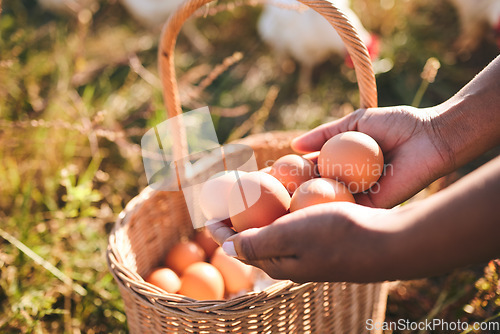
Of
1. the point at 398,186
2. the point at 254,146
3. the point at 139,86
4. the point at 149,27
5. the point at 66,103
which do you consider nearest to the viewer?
the point at 398,186

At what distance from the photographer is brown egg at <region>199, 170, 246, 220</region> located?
40.9 inches

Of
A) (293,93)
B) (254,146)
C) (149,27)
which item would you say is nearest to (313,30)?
(293,93)

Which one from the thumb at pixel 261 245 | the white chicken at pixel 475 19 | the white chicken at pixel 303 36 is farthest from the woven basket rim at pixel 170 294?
the white chicken at pixel 475 19

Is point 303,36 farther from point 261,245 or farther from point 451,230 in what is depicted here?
point 451,230

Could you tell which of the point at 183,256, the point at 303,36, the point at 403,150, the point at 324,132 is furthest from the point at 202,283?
the point at 303,36

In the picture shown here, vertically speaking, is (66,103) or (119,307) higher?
(66,103)

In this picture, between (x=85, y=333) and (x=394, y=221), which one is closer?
(x=394, y=221)

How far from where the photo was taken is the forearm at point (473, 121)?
1.03m

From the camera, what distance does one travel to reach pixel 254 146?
1.53 metres

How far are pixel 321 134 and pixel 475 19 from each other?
147cm

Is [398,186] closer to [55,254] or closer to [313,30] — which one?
[55,254]

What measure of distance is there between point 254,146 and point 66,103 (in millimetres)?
994

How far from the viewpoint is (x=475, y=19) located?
80.8 inches

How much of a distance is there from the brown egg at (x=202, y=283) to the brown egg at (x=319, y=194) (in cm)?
37
